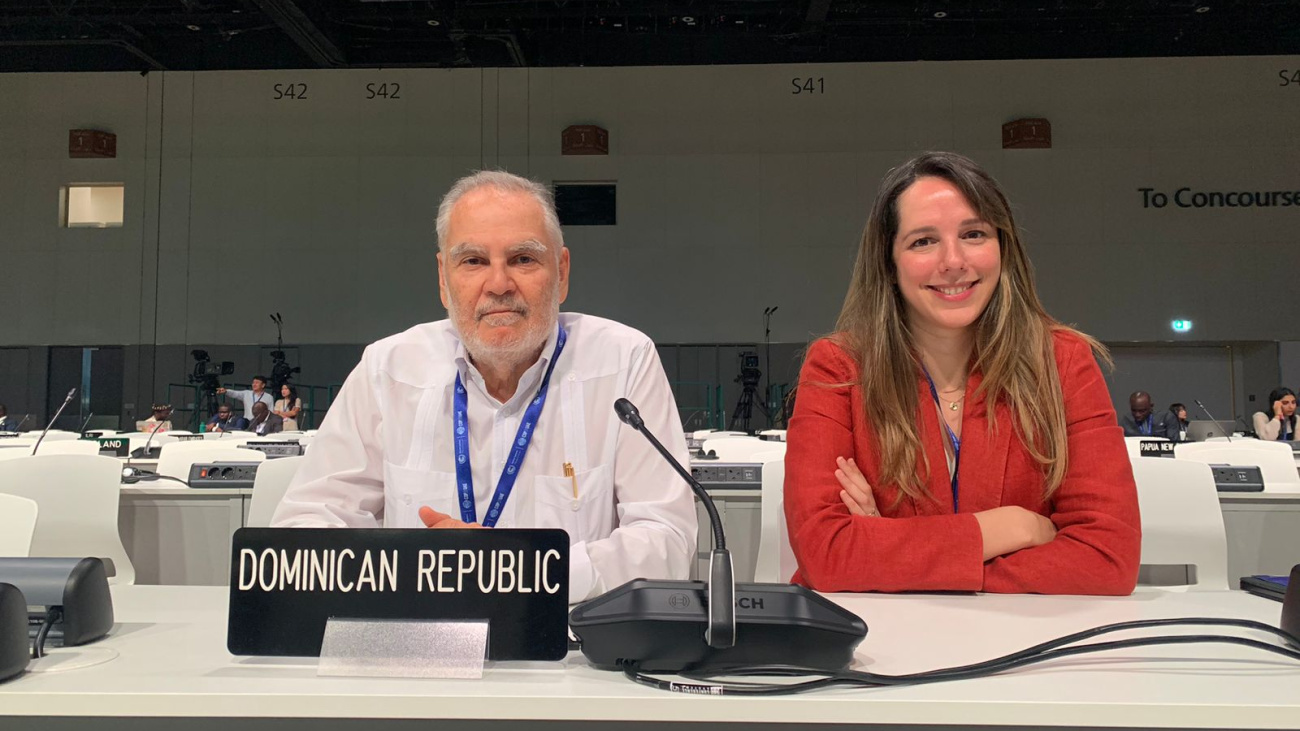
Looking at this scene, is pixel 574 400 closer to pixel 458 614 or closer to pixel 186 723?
pixel 458 614

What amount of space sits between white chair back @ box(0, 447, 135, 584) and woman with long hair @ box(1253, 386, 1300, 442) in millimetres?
9377

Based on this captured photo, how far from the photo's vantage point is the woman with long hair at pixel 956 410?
1432 mm

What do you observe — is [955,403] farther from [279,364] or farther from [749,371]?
[279,364]

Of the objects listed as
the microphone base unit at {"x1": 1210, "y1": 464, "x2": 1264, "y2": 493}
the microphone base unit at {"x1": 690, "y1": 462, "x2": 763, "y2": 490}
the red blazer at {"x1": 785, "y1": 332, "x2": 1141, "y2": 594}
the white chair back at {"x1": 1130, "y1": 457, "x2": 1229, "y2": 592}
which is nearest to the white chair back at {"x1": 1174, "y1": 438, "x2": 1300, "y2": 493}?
the microphone base unit at {"x1": 1210, "y1": 464, "x2": 1264, "y2": 493}

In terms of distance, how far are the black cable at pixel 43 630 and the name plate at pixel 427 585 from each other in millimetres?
179

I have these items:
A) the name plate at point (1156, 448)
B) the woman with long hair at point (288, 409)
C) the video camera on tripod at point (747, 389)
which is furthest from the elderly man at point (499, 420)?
the video camera on tripod at point (747, 389)

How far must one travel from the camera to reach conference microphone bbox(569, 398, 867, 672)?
82 centimetres

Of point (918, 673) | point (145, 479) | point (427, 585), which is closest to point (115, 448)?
point (145, 479)

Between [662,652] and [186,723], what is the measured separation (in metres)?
0.40

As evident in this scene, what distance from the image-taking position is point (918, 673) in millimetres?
808

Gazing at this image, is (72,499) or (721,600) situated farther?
(72,499)

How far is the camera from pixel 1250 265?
1235 centimetres

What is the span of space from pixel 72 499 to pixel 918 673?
9.65 ft

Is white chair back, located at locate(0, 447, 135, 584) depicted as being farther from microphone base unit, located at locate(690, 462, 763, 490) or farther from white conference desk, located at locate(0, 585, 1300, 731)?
white conference desk, located at locate(0, 585, 1300, 731)
